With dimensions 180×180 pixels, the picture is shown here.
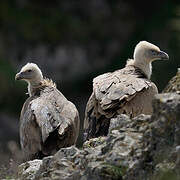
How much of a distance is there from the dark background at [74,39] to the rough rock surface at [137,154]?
17.8 metres

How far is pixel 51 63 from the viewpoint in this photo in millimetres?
28047

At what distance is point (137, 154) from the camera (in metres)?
7.48

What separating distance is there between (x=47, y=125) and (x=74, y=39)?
18.4m

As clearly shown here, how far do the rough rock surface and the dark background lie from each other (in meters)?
17.8

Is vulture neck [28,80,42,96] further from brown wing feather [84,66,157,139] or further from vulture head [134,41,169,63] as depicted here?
vulture head [134,41,169,63]

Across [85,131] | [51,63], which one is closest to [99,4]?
[51,63]

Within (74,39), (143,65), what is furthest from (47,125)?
(74,39)

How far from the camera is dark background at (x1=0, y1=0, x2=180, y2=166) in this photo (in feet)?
Result: 89.7

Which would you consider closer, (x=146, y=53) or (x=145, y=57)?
(x=145, y=57)

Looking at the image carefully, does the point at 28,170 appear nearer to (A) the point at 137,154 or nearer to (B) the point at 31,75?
(A) the point at 137,154

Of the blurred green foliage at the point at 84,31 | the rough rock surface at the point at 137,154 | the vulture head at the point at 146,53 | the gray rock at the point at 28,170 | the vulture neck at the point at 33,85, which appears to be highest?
the blurred green foliage at the point at 84,31

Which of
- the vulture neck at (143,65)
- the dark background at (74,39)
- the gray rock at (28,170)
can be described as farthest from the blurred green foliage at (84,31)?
the gray rock at (28,170)

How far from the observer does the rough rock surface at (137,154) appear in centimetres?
719

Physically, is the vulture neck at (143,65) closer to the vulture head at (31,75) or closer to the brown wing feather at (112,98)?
the brown wing feather at (112,98)
